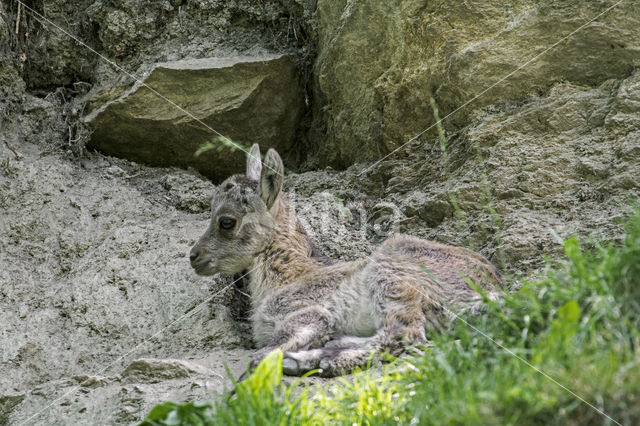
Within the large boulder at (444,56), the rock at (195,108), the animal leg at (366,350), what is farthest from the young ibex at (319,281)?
the large boulder at (444,56)

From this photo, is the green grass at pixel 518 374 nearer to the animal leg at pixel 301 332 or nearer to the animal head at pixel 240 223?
the animal leg at pixel 301 332

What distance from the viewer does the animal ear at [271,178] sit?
6.59 m

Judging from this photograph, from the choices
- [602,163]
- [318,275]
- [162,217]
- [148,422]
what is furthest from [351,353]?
[162,217]

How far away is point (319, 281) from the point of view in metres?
6.27

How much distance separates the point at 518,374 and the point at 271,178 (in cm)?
378

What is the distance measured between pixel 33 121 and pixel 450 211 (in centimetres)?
463

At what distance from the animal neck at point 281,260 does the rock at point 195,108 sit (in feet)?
4.50

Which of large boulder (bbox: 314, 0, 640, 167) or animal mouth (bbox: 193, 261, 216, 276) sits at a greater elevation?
large boulder (bbox: 314, 0, 640, 167)

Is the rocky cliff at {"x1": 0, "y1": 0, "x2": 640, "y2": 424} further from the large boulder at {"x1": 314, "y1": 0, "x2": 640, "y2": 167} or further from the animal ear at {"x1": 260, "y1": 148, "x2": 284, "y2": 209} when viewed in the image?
the animal ear at {"x1": 260, "y1": 148, "x2": 284, "y2": 209}

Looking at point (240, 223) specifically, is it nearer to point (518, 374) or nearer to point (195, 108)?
point (195, 108)

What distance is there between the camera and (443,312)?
218 inches

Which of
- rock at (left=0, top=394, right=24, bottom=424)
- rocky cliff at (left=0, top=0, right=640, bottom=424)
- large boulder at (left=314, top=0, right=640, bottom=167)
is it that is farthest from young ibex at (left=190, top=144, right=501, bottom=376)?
rock at (left=0, top=394, right=24, bottom=424)

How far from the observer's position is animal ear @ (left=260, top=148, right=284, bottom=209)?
21.6 ft

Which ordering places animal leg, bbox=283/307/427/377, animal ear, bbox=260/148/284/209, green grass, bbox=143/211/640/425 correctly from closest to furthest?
green grass, bbox=143/211/640/425 → animal leg, bbox=283/307/427/377 → animal ear, bbox=260/148/284/209
